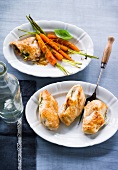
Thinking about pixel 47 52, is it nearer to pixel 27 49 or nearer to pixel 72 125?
pixel 27 49

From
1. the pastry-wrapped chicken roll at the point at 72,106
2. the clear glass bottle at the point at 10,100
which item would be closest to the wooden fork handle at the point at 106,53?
the pastry-wrapped chicken roll at the point at 72,106

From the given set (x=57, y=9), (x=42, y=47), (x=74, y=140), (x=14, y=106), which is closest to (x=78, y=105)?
(x=74, y=140)

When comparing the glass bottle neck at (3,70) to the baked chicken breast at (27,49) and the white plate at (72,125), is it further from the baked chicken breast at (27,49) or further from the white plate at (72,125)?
the baked chicken breast at (27,49)

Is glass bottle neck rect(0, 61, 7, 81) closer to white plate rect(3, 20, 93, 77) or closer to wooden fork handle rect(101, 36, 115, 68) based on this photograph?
white plate rect(3, 20, 93, 77)

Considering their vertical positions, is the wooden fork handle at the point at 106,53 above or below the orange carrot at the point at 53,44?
above

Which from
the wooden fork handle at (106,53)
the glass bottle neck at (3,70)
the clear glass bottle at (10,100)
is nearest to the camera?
the glass bottle neck at (3,70)

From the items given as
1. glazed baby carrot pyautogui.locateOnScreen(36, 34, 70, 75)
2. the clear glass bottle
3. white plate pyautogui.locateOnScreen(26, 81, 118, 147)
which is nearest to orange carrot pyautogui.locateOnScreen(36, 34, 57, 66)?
glazed baby carrot pyautogui.locateOnScreen(36, 34, 70, 75)
